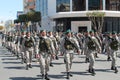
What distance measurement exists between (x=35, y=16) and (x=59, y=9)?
41.6 feet

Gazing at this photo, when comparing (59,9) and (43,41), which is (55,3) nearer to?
(59,9)

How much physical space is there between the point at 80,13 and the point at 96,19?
3.34 metres

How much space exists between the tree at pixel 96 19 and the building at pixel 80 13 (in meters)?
1.65

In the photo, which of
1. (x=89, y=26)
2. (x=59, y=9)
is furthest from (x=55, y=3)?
(x=89, y=26)

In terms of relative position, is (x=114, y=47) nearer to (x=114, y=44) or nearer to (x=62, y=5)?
(x=114, y=44)

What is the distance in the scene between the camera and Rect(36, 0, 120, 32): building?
2436 inches

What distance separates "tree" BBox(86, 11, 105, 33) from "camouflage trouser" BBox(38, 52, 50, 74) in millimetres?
42165

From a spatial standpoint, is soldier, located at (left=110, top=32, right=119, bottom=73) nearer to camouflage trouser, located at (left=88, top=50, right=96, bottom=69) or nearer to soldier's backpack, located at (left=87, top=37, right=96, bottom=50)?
soldier's backpack, located at (left=87, top=37, right=96, bottom=50)

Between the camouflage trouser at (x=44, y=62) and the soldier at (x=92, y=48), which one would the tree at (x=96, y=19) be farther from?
the camouflage trouser at (x=44, y=62)

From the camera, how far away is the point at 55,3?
6675 cm

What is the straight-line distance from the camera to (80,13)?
6088 centimetres

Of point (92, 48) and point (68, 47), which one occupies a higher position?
point (68, 47)

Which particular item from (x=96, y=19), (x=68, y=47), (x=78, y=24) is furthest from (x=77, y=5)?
(x=68, y=47)

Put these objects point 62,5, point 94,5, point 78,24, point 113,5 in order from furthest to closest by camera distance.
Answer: point 62,5
point 113,5
point 94,5
point 78,24
